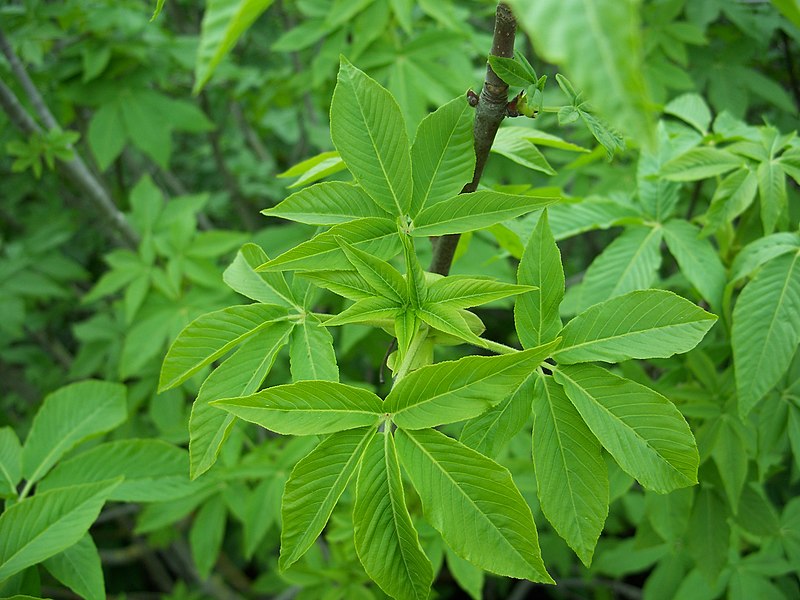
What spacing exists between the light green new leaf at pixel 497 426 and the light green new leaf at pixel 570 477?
25 mm

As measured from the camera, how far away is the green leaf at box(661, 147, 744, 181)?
105cm

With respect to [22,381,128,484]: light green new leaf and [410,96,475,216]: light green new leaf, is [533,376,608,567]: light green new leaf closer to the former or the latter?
[410,96,475,216]: light green new leaf

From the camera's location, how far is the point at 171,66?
2332 millimetres

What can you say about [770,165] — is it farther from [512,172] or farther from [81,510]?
[81,510]

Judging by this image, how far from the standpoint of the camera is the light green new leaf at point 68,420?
3.52 feet

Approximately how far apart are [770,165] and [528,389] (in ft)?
2.10

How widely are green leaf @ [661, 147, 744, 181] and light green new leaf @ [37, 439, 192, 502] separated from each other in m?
0.99

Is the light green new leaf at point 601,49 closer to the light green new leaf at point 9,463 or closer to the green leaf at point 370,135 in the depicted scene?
the green leaf at point 370,135

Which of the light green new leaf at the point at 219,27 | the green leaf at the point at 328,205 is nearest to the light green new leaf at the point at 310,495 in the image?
the green leaf at the point at 328,205

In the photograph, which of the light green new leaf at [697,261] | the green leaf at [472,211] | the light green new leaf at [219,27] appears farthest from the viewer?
the light green new leaf at [697,261]

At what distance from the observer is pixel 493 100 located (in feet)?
2.40

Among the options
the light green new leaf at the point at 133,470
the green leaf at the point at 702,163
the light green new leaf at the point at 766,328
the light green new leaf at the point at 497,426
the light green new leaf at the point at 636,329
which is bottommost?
the light green new leaf at the point at 133,470

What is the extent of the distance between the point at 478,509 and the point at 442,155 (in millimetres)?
413

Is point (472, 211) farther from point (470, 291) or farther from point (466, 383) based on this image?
point (466, 383)
